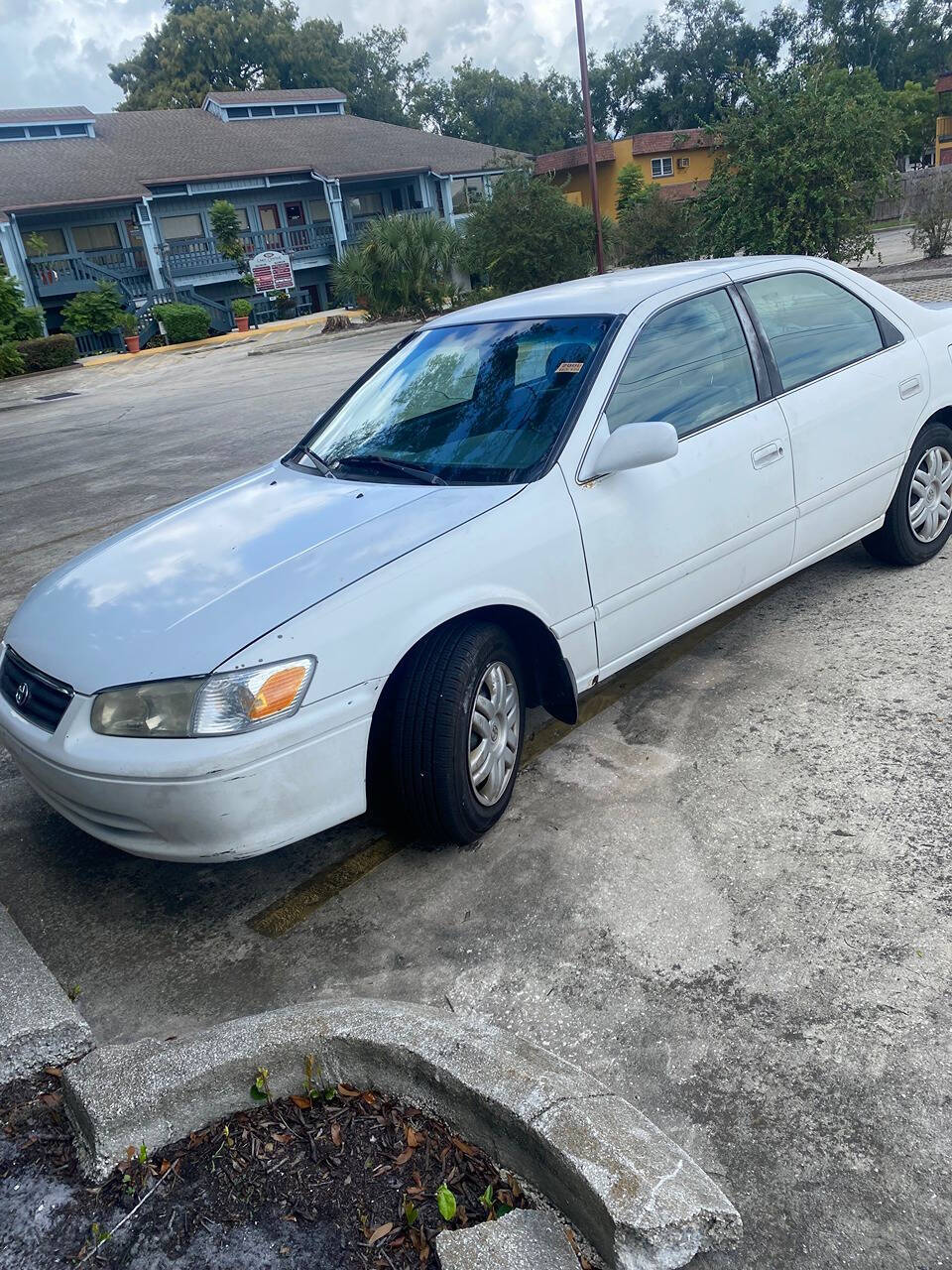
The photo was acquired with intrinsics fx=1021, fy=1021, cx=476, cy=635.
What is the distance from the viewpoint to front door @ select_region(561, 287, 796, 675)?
11.7 feet

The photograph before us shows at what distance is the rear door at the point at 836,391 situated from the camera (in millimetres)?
4227

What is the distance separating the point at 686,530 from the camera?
3.76 m

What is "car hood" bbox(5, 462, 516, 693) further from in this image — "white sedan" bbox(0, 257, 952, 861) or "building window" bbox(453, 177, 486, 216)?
"building window" bbox(453, 177, 486, 216)

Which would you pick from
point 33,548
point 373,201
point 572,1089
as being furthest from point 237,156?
point 572,1089

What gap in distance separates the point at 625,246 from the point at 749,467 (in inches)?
953

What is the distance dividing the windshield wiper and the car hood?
6 centimetres

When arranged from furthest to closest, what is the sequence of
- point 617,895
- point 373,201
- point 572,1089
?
point 373,201 → point 617,895 → point 572,1089

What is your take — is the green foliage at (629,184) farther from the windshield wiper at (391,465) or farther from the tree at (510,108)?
the windshield wiper at (391,465)

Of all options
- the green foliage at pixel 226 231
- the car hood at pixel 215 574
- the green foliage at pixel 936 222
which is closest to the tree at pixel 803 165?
the green foliage at pixel 936 222

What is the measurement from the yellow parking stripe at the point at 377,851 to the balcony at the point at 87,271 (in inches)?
1424

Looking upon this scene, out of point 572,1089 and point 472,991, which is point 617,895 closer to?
point 472,991

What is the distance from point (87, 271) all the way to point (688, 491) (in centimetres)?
3774

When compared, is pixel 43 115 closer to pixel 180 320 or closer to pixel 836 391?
pixel 180 320

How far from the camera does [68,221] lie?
37.4 m
